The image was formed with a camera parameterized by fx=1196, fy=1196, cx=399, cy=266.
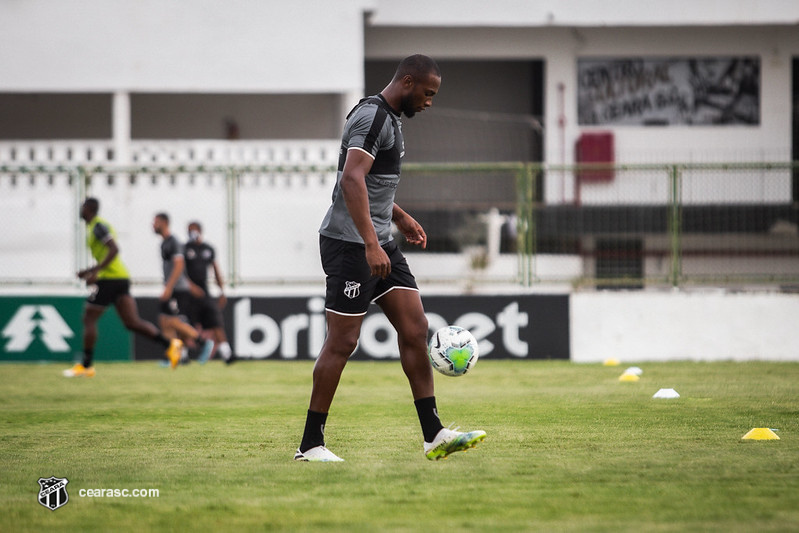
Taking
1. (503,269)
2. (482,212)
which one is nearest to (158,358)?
(503,269)

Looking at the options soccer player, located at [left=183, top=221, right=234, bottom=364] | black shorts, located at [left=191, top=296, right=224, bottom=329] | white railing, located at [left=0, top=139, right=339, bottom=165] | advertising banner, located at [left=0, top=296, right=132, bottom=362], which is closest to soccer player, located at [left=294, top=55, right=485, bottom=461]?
soccer player, located at [left=183, top=221, right=234, bottom=364]

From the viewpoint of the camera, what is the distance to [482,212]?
2234 cm

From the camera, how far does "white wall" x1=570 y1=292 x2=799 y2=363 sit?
16.2 m

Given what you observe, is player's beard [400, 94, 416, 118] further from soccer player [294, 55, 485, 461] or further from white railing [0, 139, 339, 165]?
white railing [0, 139, 339, 165]

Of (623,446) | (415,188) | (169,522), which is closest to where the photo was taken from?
(169,522)

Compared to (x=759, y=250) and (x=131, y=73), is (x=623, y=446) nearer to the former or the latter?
(x=759, y=250)

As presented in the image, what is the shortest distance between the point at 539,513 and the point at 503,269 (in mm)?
12560

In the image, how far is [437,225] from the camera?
21.9 m

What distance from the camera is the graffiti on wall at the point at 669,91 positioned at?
1100 inches

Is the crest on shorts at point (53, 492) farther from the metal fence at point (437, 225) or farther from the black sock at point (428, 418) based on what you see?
the metal fence at point (437, 225)

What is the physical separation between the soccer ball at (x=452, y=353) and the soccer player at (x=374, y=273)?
20.4 inches

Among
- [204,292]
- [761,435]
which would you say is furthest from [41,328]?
[761,435]

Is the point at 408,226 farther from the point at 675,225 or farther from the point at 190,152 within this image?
the point at 190,152

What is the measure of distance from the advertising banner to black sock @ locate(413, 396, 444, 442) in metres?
11.0
